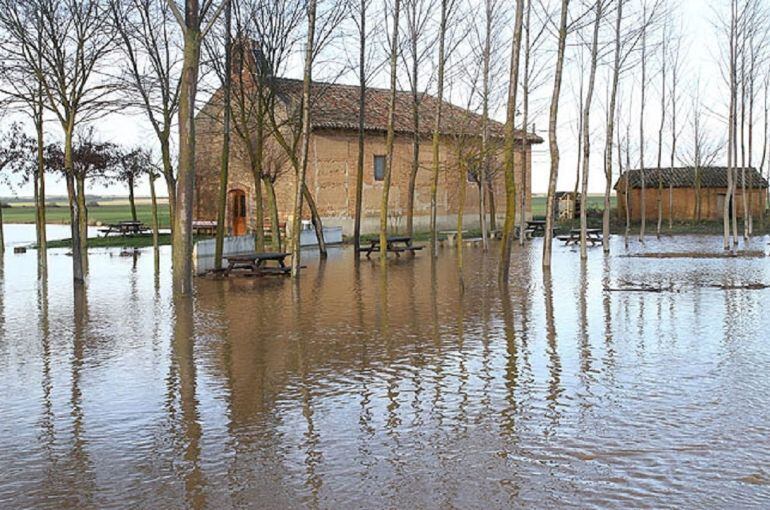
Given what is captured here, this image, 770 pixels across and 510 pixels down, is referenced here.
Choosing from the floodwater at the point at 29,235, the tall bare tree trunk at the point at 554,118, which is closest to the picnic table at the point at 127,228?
the floodwater at the point at 29,235

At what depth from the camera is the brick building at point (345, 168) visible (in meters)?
37.9

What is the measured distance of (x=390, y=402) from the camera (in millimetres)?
7508

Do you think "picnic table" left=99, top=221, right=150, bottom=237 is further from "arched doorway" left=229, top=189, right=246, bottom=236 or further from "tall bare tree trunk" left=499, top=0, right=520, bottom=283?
"tall bare tree trunk" left=499, top=0, right=520, bottom=283

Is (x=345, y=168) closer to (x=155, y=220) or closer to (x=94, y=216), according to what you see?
(x=155, y=220)

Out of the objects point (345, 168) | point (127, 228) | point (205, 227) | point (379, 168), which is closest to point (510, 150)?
point (345, 168)

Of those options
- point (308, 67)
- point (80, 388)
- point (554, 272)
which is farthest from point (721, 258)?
point (80, 388)

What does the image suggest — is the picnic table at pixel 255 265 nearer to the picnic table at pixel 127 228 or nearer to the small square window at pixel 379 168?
the small square window at pixel 379 168

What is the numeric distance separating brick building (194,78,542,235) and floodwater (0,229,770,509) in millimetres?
22159

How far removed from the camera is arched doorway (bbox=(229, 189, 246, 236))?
135 ft

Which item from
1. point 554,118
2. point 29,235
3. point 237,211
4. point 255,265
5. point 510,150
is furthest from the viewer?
point 29,235

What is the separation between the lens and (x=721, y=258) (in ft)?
78.3

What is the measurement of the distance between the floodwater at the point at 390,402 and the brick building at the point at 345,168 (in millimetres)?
22159

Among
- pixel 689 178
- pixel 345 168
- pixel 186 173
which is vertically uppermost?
pixel 345 168

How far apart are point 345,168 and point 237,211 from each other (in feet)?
20.7
